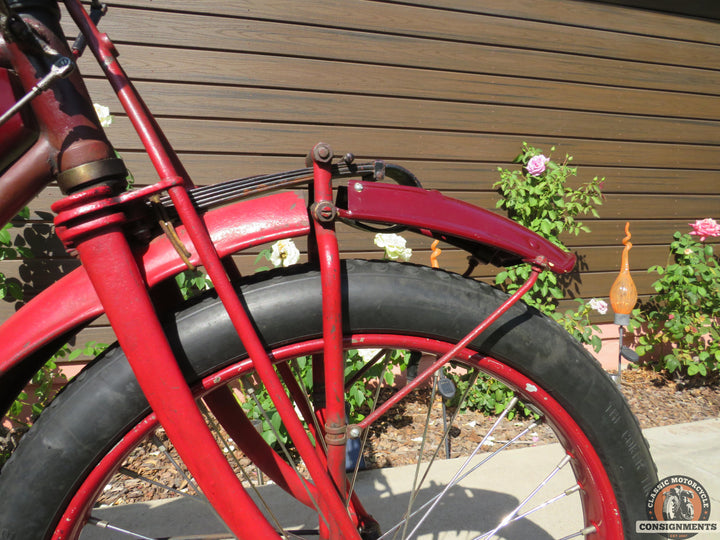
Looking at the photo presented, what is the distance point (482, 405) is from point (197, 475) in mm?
2306

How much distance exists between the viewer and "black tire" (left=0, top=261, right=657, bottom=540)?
70 cm

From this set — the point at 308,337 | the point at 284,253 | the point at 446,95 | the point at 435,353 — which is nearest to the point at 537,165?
the point at 446,95

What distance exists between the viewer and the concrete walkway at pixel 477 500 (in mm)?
1684

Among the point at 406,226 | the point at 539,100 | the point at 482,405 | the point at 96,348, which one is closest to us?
the point at 406,226

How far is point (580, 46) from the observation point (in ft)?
10.3

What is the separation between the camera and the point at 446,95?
292 centimetres

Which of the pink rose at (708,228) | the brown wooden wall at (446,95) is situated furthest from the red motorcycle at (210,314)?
the pink rose at (708,228)

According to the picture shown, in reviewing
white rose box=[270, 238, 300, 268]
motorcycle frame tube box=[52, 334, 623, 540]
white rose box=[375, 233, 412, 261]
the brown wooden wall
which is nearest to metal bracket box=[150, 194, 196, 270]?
motorcycle frame tube box=[52, 334, 623, 540]

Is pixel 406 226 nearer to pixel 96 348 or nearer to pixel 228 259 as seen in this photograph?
pixel 228 259

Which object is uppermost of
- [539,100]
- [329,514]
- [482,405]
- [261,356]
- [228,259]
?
[539,100]

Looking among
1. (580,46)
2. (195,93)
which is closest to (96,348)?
(195,93)

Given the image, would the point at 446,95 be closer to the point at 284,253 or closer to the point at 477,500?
the point at 284,253

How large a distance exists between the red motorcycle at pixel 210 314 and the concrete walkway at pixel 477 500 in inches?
36.5

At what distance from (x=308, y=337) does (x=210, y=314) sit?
0.16 metres
